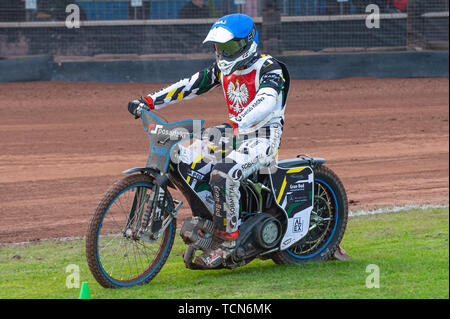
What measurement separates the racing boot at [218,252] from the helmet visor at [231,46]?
1332 mm

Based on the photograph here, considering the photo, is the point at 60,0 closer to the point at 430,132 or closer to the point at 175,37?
the point at 175,37

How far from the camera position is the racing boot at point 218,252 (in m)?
5.54

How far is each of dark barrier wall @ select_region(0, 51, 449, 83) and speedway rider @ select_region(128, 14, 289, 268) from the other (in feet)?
37.1

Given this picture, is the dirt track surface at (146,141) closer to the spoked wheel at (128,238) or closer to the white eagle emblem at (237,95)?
the spoked wheel at (128,238)

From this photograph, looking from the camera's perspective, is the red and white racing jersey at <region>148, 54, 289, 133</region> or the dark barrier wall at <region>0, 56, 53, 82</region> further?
the dark barrier wall at <region>0, 56, 53, 82</region>

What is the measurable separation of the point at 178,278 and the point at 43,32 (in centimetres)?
1323

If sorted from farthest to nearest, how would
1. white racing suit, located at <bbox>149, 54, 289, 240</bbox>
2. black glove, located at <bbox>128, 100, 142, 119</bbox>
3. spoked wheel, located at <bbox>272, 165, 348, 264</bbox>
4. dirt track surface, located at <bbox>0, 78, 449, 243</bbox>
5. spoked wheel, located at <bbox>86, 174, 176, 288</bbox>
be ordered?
dirt track surface, located at <bbox>0, 78, 449, 243</bbox>
spoked wheel, located at <bbox>272, 165, 348, 264</bbox>
black glove, located at <bbox>128, 100, 142, 119</bbox>
white racing suit, located at <bbox>149, 54, 289, 240</bbox>
spoked wheel, located at <bbox>86, 174, 176, 288</bbox>

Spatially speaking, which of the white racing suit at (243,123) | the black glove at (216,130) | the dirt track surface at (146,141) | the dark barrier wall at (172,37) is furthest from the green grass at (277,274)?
the dark barrier wall at (172,37)

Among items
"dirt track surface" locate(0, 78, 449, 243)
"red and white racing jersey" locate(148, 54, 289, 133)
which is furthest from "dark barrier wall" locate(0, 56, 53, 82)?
"red and white racing jersey" locate(148, 54, 289, 133)

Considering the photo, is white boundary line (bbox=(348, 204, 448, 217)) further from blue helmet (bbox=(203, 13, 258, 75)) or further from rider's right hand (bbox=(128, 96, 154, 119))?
rider's right hand (bbox=(128, 96, 154, 119))

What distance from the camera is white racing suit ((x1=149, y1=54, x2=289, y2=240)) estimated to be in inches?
213

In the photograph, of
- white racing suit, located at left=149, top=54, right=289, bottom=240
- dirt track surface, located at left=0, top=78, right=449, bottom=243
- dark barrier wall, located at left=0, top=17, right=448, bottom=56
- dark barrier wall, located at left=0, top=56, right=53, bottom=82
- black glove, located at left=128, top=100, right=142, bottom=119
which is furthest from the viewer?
dark barrier wall, located at left=0, top=17, right=448, bottom=56

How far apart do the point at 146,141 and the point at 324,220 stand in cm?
670

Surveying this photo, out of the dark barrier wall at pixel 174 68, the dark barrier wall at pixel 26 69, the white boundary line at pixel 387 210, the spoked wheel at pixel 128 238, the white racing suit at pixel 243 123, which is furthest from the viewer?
the dark barrier wall at pixel 174 68
